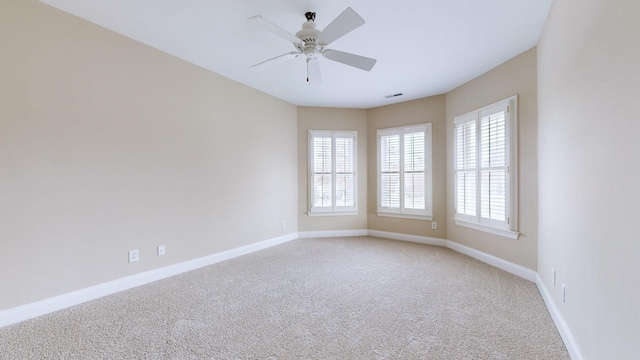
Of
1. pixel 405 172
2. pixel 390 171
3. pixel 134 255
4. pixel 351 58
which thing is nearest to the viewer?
pixel 351 58

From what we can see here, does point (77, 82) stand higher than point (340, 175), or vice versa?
point (77, 82)

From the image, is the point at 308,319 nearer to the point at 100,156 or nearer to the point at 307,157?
the point at 100,156

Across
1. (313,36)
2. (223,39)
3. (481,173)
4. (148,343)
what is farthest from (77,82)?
(481,173)

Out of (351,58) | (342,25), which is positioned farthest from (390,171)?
(342,25)

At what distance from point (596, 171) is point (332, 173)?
171 inches

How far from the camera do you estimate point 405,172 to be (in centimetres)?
532

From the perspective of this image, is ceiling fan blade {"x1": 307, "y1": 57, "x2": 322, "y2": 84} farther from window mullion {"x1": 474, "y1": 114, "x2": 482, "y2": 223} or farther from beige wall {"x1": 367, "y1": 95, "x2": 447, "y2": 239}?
beige wall {"x1": 367, "y1": 95, "x2": 447, "y2": 239}

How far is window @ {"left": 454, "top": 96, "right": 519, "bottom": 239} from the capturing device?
138 inches

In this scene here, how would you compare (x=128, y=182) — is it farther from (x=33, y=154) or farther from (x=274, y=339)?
(x=274, y=339)

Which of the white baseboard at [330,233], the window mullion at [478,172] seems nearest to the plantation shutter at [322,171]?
the white baseboard at [330,233]

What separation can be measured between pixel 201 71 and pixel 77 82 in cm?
146

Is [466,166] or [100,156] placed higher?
[100,156]

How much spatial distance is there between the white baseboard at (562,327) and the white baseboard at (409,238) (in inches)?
82.8

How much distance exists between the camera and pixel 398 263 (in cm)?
397
